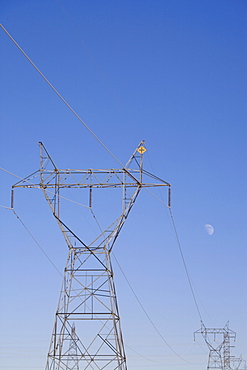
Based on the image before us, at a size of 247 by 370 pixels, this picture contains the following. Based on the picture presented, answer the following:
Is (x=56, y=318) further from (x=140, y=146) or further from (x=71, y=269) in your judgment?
(x=140, y=146)

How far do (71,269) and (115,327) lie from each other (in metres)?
3.52

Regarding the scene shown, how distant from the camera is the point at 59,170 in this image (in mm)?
39875

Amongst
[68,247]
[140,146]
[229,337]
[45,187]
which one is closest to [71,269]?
[68,247]

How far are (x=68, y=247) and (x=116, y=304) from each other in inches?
143

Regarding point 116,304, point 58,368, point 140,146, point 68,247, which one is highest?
point 140,146

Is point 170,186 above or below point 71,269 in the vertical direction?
above

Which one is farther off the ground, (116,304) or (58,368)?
(116,304)

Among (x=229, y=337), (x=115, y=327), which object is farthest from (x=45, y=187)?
(x=229, y=337)

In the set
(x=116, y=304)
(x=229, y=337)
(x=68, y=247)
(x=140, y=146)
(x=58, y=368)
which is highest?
(x=229, y=337)

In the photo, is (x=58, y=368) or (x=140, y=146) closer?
(x=58, y=368)

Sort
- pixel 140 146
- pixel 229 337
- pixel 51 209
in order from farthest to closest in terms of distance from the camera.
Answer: pixel 229 337
pixel 140 146
pixel 51 209

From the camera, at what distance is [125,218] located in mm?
40438

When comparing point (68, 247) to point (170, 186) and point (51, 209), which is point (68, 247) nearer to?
point (51, 209)

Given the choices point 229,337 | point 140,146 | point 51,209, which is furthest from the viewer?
point 229,337
